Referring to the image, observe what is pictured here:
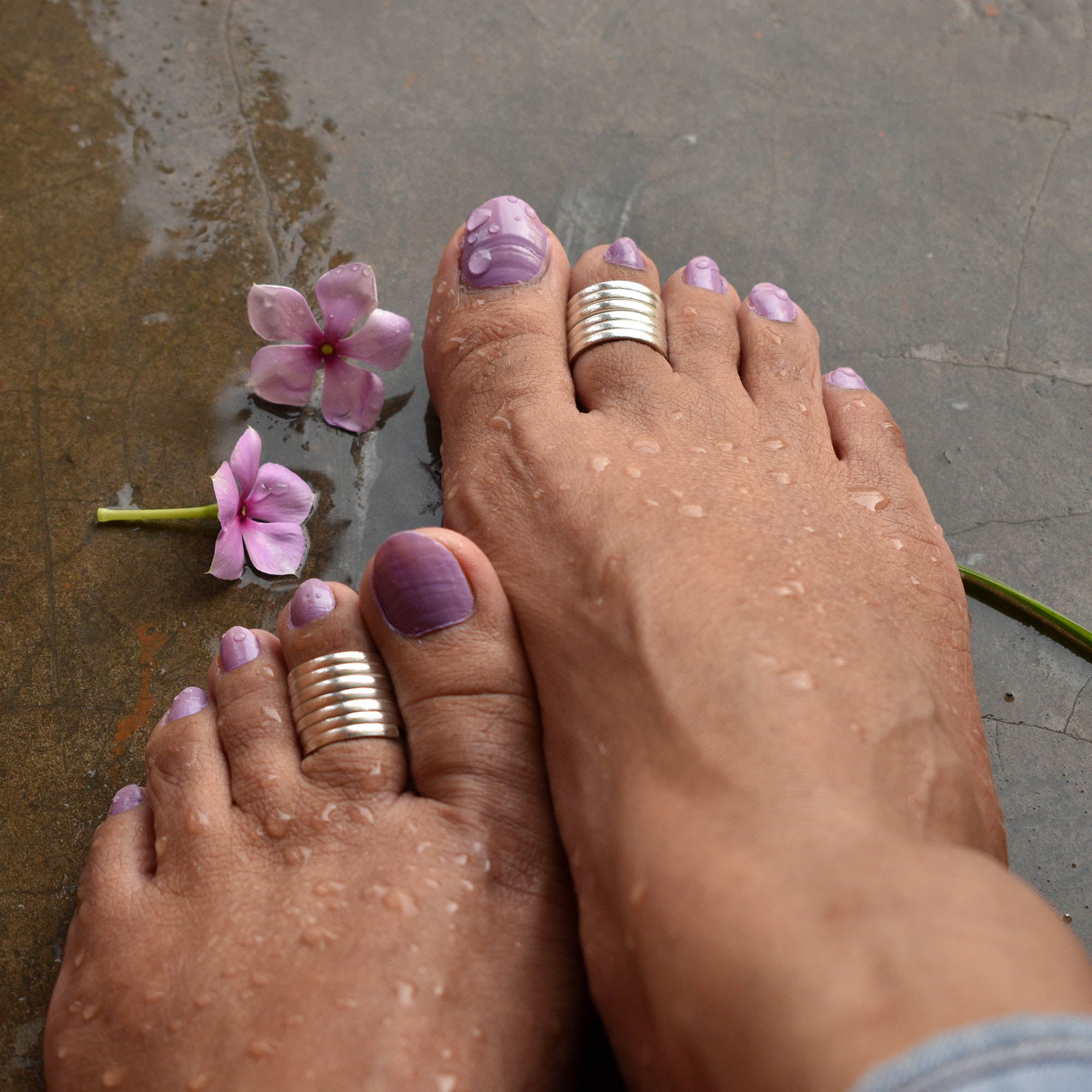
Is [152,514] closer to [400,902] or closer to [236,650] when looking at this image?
[236,650]

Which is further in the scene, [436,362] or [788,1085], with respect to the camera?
[436,362]

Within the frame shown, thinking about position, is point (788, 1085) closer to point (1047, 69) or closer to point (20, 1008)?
point (20, 1008)

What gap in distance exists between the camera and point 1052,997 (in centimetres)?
68

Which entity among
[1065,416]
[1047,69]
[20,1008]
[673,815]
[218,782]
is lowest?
[20,1008]

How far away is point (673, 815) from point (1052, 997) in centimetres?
35

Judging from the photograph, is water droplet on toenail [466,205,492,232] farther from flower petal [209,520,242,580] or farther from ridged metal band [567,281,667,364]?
flower petal [209,520,242,580]

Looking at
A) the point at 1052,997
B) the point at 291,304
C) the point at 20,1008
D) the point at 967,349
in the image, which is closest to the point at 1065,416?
the point at 967,349

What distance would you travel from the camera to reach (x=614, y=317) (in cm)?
146

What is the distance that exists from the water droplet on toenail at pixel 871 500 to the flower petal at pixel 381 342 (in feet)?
2.27

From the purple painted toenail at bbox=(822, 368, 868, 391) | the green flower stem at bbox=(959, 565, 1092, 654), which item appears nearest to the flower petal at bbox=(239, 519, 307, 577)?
the purple painted toenail at bbox=(822, 368, 868, 391)

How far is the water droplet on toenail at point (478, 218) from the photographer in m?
1.46

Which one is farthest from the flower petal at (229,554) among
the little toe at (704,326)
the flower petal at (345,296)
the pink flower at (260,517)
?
the little toe at (704,326)

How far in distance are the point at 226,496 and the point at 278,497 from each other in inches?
3.5

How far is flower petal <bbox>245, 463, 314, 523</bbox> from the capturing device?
136 cm
